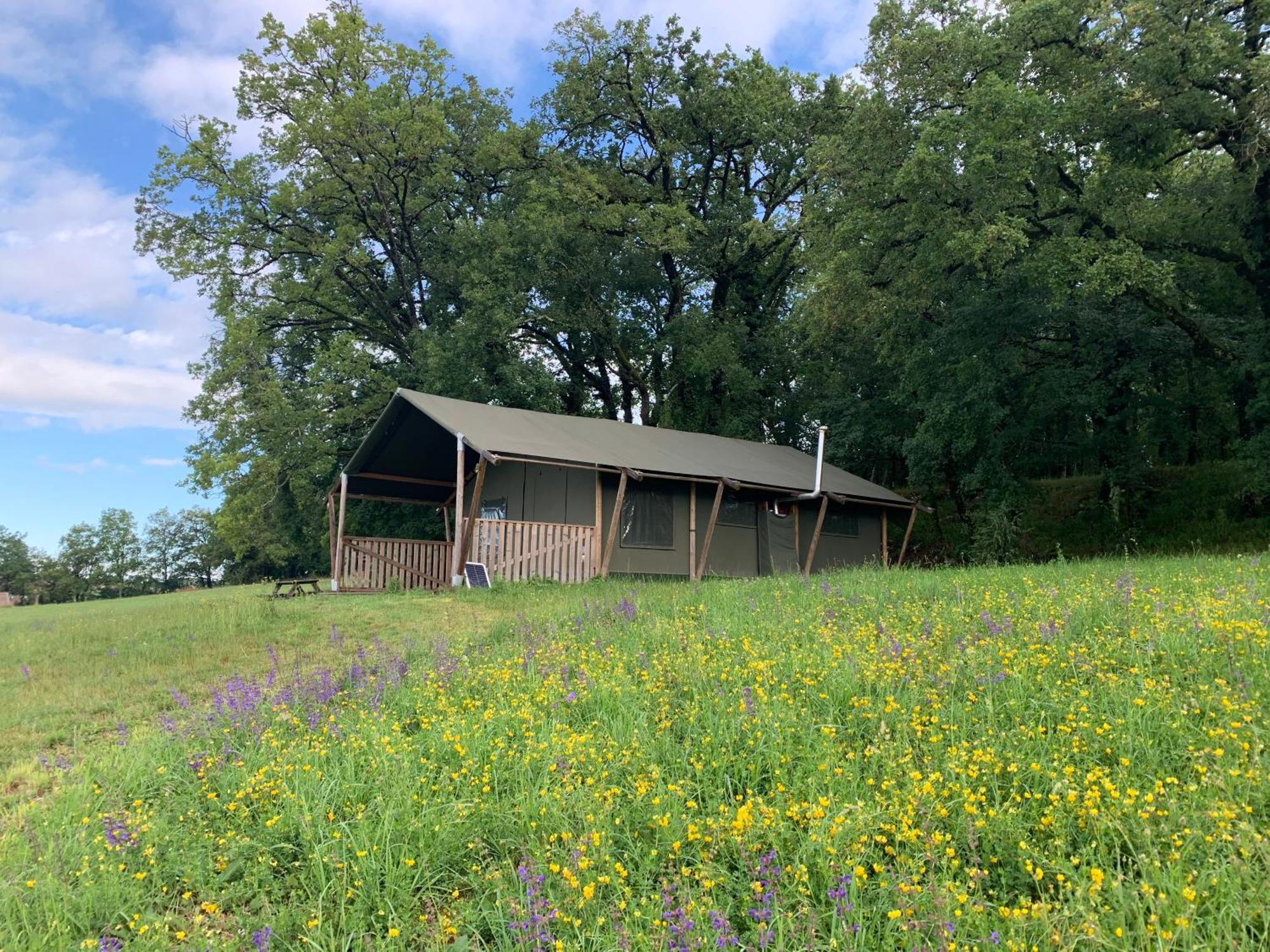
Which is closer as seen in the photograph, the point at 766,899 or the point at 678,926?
the point at 678,926

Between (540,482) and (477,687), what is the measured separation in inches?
470

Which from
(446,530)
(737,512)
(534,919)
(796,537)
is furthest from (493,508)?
(534,919)

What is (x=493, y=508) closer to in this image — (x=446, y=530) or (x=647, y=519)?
(x=446, y=530)

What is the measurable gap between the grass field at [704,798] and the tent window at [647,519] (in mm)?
10950

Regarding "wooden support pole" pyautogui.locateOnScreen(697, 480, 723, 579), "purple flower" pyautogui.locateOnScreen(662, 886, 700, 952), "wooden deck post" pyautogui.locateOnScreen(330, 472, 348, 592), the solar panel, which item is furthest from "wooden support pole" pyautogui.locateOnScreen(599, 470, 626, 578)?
"purple flower" pyautogui.locateOnScreen(662, 886, 700, 952)

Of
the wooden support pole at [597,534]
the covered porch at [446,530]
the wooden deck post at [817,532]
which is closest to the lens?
the covered porch at [446,530]

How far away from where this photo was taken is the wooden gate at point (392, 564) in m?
17.6

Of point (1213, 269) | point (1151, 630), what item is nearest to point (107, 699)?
point (1151, 630)

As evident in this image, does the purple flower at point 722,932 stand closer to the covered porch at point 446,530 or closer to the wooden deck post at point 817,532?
the covered porch at point 446,530

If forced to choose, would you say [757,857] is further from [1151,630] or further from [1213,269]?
[1213,269]

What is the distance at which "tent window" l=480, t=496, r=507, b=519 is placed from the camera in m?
18.2

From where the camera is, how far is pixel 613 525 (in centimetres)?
1587

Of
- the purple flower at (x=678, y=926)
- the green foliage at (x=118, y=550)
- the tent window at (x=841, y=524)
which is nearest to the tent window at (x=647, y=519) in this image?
the tent window at (x=841, y=524)

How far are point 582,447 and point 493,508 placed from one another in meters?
2.98
